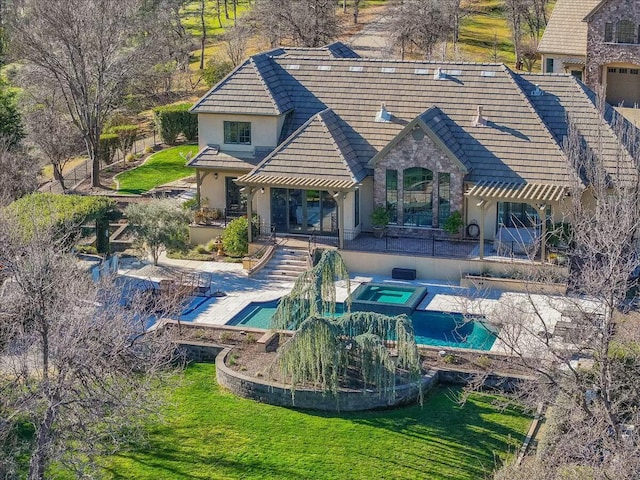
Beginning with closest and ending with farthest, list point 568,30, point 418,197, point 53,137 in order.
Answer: point 418,197, point 53,137, point 568,30

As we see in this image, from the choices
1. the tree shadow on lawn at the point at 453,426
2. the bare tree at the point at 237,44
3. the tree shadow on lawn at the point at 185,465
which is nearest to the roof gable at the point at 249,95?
the tree shadow on lawn at the point at 453,426

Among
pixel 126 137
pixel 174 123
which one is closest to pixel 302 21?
pixel 174 123

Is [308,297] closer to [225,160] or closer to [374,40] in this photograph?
[225,160]

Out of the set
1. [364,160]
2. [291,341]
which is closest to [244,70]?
[364,160]

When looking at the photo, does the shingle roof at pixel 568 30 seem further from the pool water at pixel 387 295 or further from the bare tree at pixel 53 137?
the pool water at pixel 387 295

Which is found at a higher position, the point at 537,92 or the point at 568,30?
the point at 568,30

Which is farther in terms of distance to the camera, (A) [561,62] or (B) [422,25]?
(B) [422,25]

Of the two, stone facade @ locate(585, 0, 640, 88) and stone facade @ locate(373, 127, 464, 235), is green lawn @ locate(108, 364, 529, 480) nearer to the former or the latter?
stone facade @ locate(373, 127, 464, 235)
